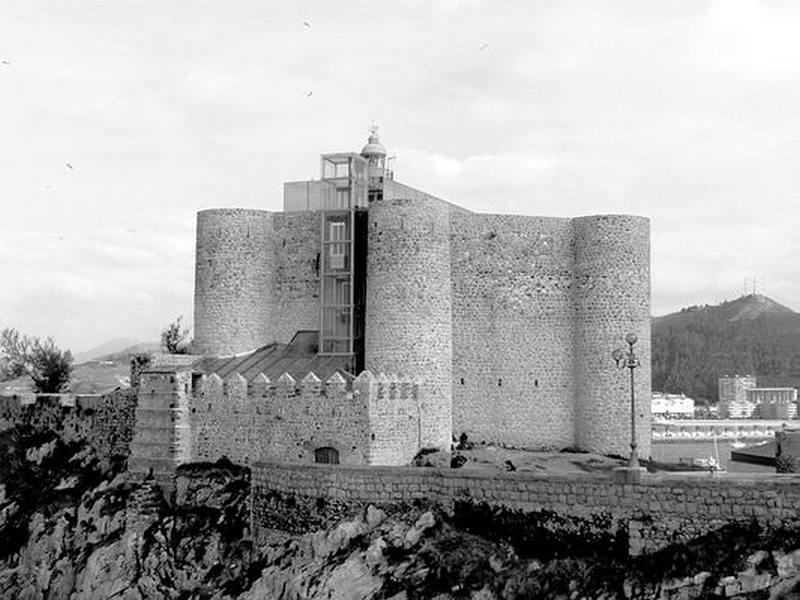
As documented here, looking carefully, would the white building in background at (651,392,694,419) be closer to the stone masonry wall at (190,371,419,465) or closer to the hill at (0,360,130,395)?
the hill at (0,360,130,395)

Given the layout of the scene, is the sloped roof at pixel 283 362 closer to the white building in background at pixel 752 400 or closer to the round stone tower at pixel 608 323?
the round stone tower at pixel 608 323

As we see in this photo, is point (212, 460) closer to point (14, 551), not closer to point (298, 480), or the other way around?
point (298, 480)

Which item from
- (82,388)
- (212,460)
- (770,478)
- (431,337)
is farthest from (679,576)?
(82,388)

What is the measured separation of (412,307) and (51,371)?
80.9 ft

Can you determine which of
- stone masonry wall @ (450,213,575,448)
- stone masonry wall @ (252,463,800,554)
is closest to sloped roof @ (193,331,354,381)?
stone masonry wall @ (450,213,575,448)

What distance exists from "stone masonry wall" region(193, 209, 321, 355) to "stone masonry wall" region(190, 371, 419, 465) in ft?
13.5

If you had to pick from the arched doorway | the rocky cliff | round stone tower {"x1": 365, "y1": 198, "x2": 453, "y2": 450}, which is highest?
round stone tower {"x1": 365, "y1": 198, "x2": 453, "y2": 450}

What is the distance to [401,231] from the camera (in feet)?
122

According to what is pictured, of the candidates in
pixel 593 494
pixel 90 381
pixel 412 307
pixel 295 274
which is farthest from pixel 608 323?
pixel 90 381

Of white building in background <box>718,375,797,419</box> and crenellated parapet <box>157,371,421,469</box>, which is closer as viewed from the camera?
crenellated parapet <box>157,371,421,469</box>

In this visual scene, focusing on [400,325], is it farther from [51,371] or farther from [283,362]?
[51,371]

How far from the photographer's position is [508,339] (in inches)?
1558

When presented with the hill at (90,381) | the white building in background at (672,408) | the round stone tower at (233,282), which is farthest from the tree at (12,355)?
the white building in background at (672,408)

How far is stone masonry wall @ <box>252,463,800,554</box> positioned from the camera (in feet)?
79.6
